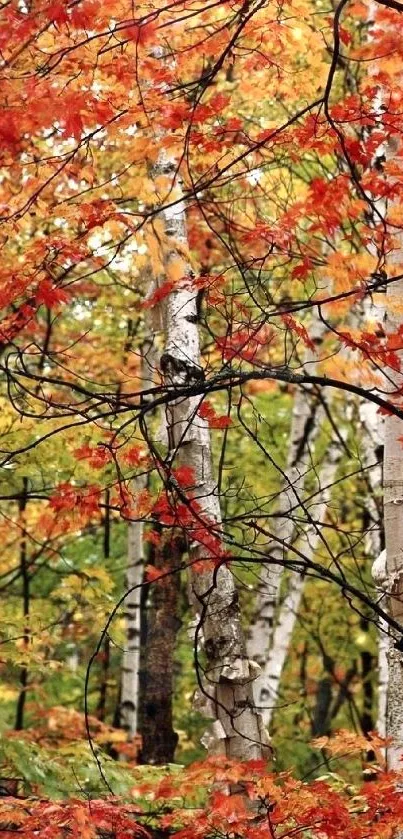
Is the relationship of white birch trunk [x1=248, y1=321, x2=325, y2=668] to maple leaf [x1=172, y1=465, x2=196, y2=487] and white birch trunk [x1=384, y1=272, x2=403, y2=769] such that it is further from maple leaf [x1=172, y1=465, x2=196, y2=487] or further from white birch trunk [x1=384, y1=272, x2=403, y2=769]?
white birch trunk [x1=384, y1=272, x2=403, y2=769]

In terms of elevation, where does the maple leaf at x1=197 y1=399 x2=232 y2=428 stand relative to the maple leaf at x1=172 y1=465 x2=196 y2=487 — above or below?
above

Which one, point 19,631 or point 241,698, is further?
point 19,631

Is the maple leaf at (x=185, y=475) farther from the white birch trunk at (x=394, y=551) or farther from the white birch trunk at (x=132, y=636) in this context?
the white birch trunk at (x=132, y=636)

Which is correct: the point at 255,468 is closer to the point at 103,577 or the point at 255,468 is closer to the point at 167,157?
the point at 103,577

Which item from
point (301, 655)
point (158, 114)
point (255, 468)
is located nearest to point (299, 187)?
point (255, 468)

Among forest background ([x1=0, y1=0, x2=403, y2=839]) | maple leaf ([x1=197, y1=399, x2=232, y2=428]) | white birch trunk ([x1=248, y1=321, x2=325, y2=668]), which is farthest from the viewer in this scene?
white birch trunk ([x1=248, y1=321, x2=325, y2=668])

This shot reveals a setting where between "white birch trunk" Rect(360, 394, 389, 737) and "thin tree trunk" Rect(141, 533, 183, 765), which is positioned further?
"thin tree trunk" Rect(141, 533, 183, 765)

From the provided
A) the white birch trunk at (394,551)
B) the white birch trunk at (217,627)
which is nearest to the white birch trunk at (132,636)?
the white birch trunk at (217,627)

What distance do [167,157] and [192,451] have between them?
5.58 feet

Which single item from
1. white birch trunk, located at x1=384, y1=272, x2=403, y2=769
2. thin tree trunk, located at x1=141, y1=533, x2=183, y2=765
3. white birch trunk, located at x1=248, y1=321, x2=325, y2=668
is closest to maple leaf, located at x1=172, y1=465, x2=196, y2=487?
white birch trunk, located at x1=384, y1=272, x2=403, y2=769

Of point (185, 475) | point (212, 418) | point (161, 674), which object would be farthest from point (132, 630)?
point (212, 418)

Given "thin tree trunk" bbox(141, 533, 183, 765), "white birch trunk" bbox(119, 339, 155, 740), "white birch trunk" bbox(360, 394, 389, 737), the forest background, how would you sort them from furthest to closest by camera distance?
1. "white birch trunk" bbox(119, 339, 155, 740)
2. "thin tree trunk" bbox(141, 533, 183, 765)
3. "white birch trunk" bbox(360, 394, 389, 737)
4. the forest background

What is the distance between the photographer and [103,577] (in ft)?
21.6

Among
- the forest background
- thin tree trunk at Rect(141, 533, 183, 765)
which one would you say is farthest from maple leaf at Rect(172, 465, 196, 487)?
thin tree trunk at Rect(141, 533, 183, 765)
